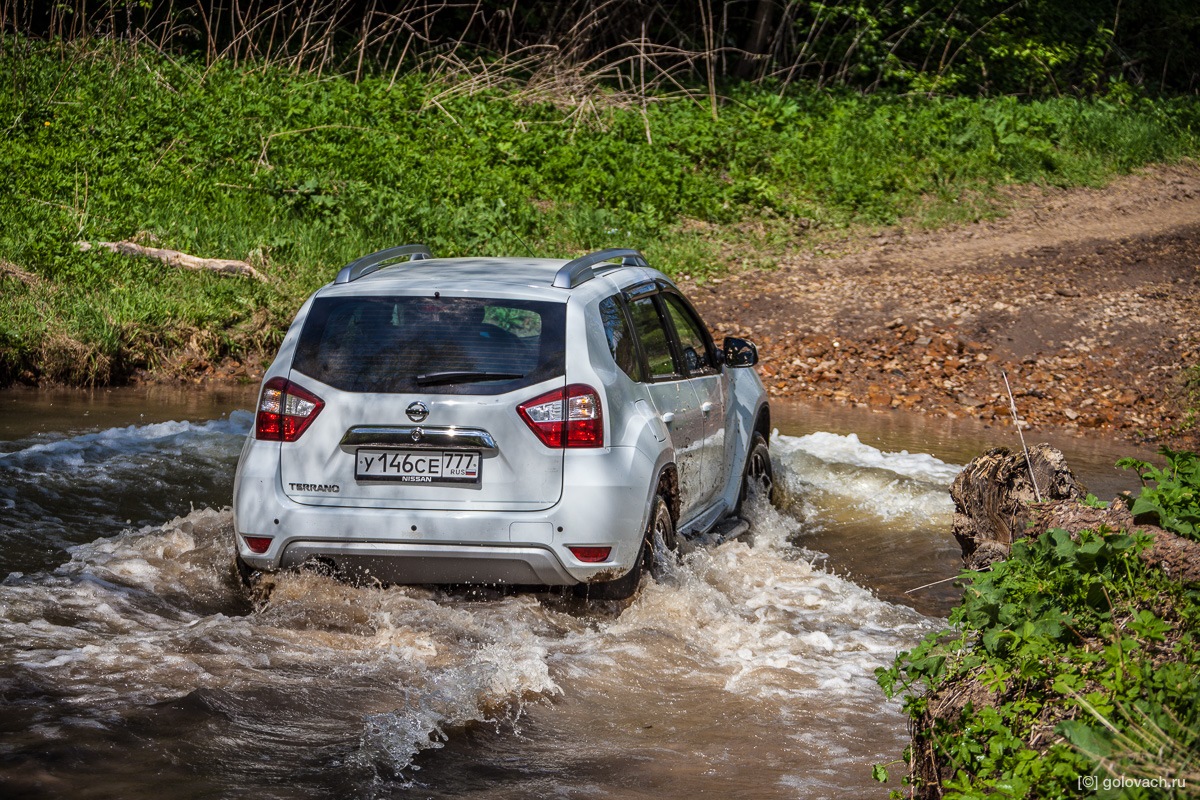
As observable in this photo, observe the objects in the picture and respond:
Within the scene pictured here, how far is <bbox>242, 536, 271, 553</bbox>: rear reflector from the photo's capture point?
5.47 metres

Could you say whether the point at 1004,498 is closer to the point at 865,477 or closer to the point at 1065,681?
the point at 1065,681

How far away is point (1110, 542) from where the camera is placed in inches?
148

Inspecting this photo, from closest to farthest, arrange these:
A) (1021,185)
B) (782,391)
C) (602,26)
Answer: (782,391)
(1021,185)
(602,26)

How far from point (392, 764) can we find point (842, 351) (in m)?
10.4

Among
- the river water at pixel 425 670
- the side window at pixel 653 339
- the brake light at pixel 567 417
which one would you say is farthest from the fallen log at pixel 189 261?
the brake light at pixel 567 417

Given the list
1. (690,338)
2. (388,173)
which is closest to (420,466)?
(690,338)

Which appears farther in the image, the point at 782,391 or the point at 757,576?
the point at 782,391

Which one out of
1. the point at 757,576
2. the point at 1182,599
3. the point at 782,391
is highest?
the point at 1182,599

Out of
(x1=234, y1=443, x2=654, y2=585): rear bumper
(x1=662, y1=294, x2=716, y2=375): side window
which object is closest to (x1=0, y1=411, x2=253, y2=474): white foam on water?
(x1=234, y1=443, x2=654, y2=585): rear bumper

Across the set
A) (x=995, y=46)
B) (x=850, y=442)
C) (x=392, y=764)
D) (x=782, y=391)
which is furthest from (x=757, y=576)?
(x=995, y=46)

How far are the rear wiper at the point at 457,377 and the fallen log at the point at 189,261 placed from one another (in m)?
8.28

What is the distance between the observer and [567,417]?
5363 millimetres

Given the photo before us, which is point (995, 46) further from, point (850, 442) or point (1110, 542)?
point (1110, 542)

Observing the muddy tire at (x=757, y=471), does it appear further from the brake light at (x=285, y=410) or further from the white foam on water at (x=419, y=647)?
the brake light at (x=285, y=410)
